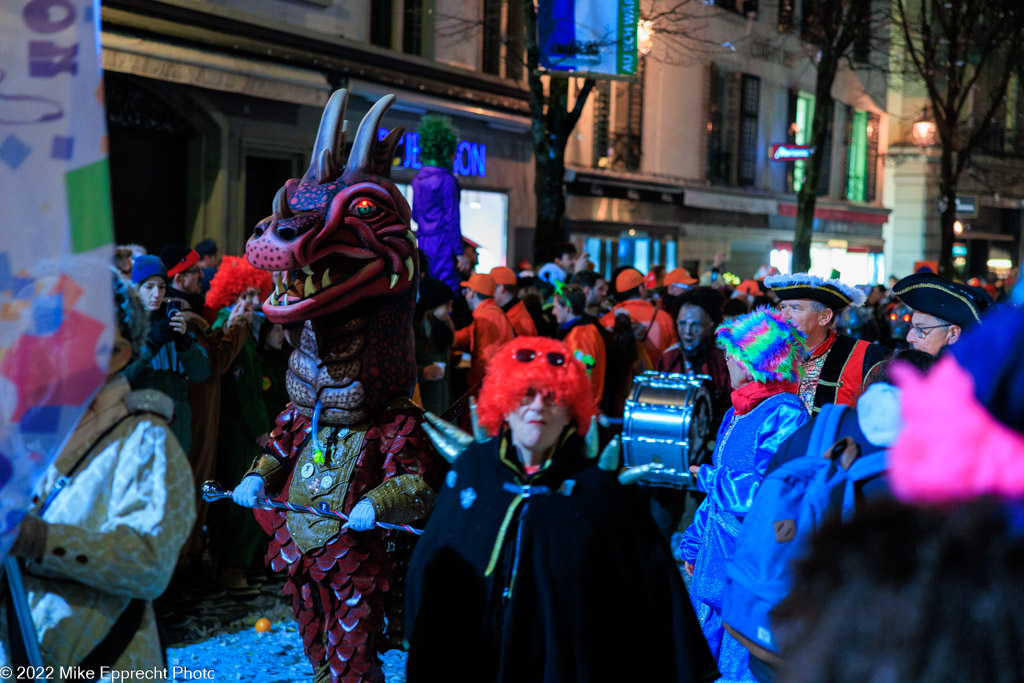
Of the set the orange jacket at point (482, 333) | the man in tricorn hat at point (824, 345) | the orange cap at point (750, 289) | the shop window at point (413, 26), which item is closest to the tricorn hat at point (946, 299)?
the man in tricorn hat at point (824, 345)

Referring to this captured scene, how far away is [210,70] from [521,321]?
5.32 meters

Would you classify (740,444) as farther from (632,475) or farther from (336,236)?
(336,236)

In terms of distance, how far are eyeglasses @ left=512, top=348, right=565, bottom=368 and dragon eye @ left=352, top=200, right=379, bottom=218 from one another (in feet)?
4.12

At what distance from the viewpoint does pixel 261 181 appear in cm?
1392

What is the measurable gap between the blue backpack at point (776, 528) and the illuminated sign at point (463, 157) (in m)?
13.2

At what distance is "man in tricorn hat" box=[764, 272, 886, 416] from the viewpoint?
5.46m

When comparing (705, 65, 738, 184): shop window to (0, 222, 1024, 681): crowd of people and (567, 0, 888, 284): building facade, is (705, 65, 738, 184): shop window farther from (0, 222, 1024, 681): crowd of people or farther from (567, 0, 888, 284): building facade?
(0, 222, 1024, 681): crowd of people

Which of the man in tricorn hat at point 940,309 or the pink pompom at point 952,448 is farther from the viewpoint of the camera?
the man in tricorn hat at point 940,309

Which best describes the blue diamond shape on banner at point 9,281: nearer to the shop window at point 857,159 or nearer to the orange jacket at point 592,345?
the orange jacket at point 592,345

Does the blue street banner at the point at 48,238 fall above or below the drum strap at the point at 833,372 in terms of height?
above

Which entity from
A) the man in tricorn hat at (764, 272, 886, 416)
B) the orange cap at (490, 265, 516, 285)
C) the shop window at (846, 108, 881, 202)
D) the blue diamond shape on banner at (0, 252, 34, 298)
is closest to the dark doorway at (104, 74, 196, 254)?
the orange cap at (490, 265, 516, 285)

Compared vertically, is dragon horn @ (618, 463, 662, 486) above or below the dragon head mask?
below

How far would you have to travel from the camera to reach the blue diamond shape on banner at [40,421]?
7.63ft

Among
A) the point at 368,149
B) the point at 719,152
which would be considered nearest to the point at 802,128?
the point at 719,152
